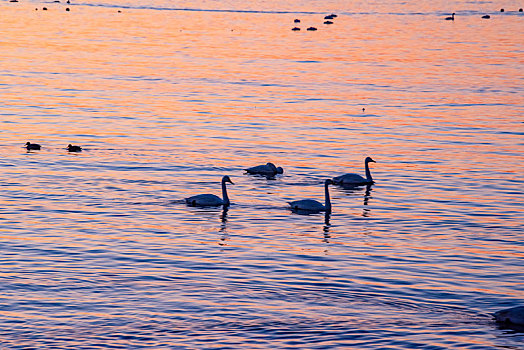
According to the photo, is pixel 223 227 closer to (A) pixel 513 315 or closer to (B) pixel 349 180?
(B) pixel 349 180

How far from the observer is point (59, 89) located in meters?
62.6

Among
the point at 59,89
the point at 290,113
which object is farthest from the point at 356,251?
the point at 59,89

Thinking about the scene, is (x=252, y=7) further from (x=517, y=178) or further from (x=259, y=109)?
(x=517, y=178)

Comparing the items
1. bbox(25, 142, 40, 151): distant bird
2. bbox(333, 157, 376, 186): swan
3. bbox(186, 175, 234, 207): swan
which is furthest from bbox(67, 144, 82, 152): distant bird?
bbox(333, 157, 376, 186): swan

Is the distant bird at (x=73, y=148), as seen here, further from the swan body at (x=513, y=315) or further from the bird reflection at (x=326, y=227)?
the swan body at (x=513, y=315)

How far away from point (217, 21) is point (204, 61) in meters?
43.0

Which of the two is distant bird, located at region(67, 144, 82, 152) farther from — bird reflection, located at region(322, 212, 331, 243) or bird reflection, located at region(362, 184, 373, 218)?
bird reflection, located at region(322, 212, 331, 243)

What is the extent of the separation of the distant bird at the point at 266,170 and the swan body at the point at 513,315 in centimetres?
1696

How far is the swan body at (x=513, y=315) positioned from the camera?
72.9ft

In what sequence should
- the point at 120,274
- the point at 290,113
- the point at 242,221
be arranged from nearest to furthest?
the point at 120,274, the point at 242,221, the point at 290,113

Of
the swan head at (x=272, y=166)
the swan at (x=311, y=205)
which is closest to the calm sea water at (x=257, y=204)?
the swan at (x=311, y=205)

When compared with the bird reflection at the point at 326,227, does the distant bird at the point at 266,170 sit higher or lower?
higher

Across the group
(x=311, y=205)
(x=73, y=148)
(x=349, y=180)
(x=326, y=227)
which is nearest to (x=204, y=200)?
(x=311, y=205)

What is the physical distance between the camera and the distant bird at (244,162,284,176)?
38541 mm
